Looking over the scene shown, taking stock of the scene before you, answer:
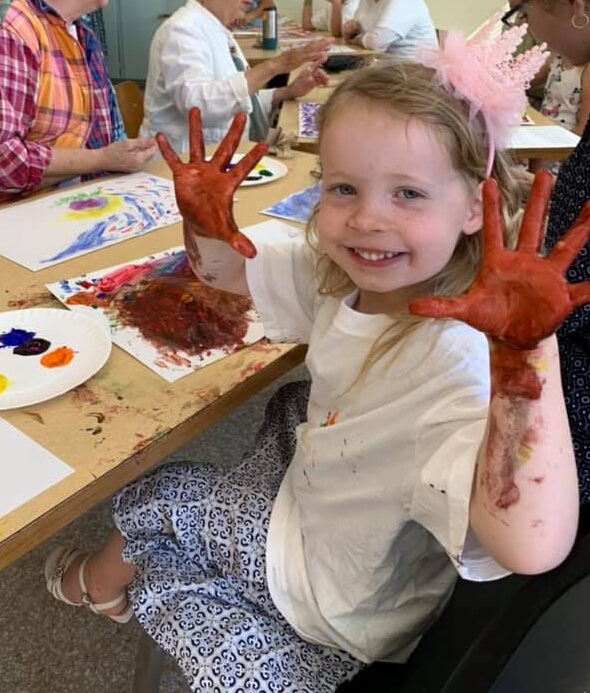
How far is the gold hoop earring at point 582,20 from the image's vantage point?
1.24 metres

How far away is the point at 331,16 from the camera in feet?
13.9

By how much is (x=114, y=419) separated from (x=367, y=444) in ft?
1.01

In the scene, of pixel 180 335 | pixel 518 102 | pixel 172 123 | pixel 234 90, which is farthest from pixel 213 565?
pixel 172 123

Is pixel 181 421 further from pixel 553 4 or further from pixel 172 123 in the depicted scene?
pixel 172 123

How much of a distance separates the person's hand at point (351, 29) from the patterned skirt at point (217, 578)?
141 inches

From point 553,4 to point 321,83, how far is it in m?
1.25

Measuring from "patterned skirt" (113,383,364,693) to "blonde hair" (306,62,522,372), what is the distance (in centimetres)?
29

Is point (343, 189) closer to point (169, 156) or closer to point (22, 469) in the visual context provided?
point (169, 156)

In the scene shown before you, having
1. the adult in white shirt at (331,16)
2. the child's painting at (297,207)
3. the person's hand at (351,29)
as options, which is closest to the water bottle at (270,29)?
the person's hand at (351,29)

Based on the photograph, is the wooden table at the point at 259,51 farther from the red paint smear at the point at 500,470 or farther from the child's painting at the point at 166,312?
the red paint smear at the point at 500,470

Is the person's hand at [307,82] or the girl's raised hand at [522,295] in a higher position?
the girl's raised hand at [522,295]

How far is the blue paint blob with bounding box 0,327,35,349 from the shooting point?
0.93m

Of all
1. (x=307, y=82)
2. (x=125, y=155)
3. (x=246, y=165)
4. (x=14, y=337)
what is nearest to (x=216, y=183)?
(x=246, y=165)

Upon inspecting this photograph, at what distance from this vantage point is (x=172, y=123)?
7.45 feet
